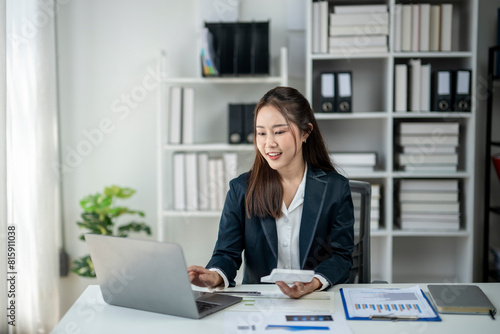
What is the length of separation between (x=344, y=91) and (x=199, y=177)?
913mm

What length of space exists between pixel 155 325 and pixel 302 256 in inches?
25.6

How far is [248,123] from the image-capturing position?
3023 millimetres

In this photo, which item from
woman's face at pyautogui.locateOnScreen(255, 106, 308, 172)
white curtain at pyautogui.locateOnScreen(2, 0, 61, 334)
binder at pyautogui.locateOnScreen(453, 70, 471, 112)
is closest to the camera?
woman's face at pyautogui.locateOnScreen(255, 106, 308, 172)

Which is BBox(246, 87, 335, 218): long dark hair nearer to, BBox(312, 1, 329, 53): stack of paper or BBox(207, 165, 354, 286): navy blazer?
BBox(207, 165, 354, 286): navy blazer

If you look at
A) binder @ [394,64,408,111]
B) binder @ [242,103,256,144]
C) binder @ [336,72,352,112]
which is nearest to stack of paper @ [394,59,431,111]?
binder @ [394,64,408,111]

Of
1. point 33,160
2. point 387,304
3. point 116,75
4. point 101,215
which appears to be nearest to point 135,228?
point 101,215

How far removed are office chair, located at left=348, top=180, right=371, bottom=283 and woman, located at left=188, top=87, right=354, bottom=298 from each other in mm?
144

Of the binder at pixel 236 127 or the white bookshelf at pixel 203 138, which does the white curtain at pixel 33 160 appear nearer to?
the white bookshelf at pixel 203 138

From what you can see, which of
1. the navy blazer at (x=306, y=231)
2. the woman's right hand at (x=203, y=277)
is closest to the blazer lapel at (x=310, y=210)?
the navy blazer at (x=306, y=231)

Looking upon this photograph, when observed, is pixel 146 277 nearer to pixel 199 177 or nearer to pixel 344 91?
pixel 199 177

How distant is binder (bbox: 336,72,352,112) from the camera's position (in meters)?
3.01

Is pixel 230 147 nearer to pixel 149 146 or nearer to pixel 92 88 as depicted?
pixel 149 146

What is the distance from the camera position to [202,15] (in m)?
3.22

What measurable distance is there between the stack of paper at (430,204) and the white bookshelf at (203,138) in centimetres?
90
